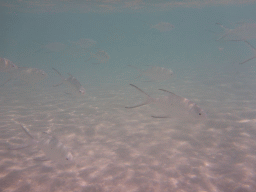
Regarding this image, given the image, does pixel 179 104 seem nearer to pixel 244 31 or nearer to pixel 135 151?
pixel 135 151

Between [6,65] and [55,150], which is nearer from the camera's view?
[55,150]

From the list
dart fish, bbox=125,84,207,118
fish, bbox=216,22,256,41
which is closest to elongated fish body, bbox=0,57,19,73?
Answer: dart fish, bbox=125,84,207,118

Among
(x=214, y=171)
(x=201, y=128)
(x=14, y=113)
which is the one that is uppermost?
(x=214, y=171)

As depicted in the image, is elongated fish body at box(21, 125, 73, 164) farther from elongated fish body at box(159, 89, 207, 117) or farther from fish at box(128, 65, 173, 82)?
fish at box(128, 65, 173, 82)

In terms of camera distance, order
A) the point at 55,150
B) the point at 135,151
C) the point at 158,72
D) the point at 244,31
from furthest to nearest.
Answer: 1. the point at 244,31
2. the point at 158,72
3. the point at 135,151
4. the point at 55,150

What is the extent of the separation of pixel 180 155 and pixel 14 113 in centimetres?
727

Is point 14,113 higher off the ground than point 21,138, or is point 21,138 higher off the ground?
point 21,138

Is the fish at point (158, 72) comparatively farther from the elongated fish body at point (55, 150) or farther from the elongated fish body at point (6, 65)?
the elongated fish body at point (6, 65)

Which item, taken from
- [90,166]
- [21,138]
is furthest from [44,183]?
[21,138]

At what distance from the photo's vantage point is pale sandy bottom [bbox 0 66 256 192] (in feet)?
10.3

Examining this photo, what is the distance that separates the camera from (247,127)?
5.33 meters

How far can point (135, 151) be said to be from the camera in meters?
4.36

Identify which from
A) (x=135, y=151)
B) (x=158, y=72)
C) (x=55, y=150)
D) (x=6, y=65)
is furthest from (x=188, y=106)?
(x=6, y=65)

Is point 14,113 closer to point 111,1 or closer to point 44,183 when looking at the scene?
point 44,183
